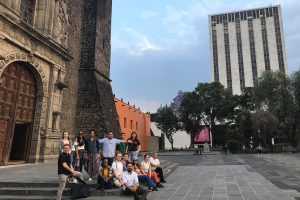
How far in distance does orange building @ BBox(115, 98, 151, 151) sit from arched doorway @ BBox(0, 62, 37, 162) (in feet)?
47.4

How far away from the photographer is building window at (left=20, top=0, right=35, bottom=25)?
1279 cm

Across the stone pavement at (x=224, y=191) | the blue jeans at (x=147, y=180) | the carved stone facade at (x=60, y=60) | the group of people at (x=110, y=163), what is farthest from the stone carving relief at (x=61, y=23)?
the stone pavement at (x=224, y=191)

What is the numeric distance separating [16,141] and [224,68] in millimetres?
61209

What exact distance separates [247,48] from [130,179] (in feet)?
220

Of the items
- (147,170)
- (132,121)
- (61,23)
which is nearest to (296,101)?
(132,121)

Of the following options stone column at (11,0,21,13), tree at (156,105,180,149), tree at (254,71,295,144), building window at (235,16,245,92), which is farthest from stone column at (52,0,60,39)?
building window at (235,16,245,92)

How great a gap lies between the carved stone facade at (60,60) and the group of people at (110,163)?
4.51 m

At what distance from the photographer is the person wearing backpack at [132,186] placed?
6316mm

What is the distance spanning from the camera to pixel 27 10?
514 inches

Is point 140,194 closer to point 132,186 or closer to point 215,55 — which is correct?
point 132,186

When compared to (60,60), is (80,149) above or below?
below

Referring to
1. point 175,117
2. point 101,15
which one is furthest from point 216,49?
point 101,15

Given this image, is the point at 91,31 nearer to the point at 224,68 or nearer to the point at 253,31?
the point at 224,68

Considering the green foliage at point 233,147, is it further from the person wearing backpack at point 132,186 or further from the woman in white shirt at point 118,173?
the person wearing backpack at point 132,186
